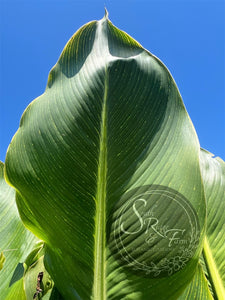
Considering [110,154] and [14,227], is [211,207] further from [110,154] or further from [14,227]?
[14,227]

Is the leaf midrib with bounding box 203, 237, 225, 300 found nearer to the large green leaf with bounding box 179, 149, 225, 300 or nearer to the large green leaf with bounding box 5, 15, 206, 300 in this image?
the large green leaf with bounding box 179, 149, 225, 300

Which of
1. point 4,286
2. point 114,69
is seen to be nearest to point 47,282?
point 4,286

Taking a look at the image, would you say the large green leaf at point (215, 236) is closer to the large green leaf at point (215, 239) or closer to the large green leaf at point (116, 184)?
the large green leaf at point (215, 239)

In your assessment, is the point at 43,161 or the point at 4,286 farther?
the point at 4,286

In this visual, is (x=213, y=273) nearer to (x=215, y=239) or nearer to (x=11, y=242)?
(x=215, y=239)
